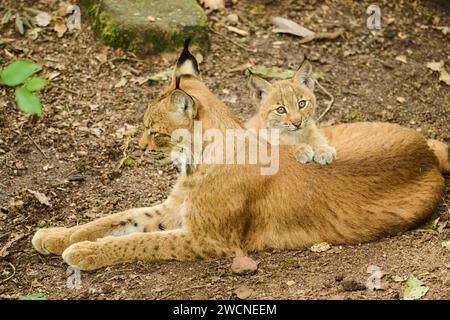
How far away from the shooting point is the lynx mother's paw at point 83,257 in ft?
17.3

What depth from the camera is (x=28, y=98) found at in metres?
3.10

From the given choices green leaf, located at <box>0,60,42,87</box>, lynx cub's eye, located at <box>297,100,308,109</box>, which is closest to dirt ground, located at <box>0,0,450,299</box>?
lynx cub's eye, located at <box>297,100,308,109</box>

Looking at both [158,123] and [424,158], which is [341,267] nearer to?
[424,158]

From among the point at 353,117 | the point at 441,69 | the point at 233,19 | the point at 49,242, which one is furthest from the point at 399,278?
the point at 233,19

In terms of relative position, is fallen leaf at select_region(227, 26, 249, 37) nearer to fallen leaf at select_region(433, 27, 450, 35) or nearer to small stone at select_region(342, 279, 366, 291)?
fallen leaf at select_region(433, 27, 450, 35)

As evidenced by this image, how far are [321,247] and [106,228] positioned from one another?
1649 mm

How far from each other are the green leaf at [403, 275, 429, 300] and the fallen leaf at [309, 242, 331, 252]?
71 centimetres

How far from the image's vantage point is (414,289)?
15.5 feet

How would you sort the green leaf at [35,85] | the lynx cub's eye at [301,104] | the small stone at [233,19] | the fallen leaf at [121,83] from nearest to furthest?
the green leaf at [35,85], the lynx cub's eye at [301,104], the fallen leaf at [121,83], the small stone at [233,19]

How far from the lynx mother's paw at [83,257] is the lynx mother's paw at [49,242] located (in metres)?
0.18

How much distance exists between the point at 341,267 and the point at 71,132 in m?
3.06

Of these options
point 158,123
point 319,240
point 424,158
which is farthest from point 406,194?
point 158,123

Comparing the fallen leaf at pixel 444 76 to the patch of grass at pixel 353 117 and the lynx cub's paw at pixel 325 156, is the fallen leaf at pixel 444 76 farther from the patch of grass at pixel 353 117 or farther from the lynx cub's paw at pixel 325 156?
the lynx cub's paw at pixel 325 156

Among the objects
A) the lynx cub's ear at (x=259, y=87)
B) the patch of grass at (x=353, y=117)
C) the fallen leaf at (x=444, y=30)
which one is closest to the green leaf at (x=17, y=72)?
the lynx cub's ear at (x=259, y=87)
